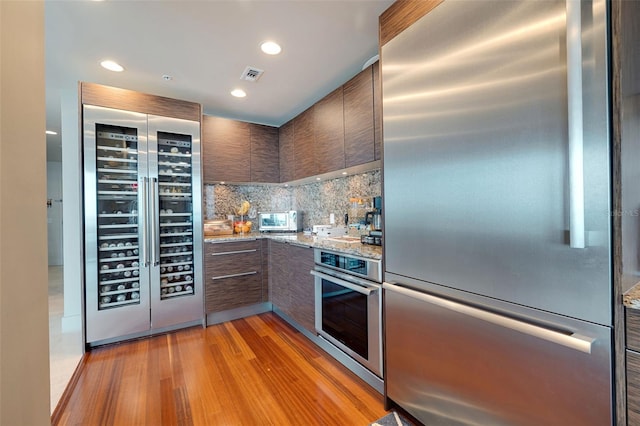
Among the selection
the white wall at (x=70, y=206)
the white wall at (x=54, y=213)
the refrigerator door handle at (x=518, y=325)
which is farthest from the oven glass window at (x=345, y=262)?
the white wall at (x=54, y=213)

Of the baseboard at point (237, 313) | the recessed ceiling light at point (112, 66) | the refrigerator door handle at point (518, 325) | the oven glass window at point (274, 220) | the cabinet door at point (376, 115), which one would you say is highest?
the recessed ceiling light at point (112, 66)

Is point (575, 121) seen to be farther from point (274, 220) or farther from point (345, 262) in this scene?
point (274, 220)

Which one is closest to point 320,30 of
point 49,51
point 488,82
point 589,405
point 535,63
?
point 488,82

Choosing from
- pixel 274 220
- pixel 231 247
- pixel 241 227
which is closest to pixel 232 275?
pixel 231 247

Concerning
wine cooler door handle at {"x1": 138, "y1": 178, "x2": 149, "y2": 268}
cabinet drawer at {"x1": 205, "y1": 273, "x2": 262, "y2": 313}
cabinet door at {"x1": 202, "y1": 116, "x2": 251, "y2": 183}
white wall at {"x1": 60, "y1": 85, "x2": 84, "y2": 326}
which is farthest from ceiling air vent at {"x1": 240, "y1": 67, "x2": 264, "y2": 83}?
cabinet drawer at {"x1": 205, "y1": 273, "x2": 262, "y2": 313}

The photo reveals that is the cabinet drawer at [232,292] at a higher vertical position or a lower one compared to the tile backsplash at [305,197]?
lower

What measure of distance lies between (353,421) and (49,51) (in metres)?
3.36

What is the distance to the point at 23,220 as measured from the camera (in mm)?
765

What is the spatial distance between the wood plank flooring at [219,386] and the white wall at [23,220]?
91 centimetres

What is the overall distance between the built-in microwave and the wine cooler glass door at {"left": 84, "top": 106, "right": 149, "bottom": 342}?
1.35 metres

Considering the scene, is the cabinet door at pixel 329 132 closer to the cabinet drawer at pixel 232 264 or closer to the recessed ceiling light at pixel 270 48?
the recessed ceiling light at pixel 270 48

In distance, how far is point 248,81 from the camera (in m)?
2.48

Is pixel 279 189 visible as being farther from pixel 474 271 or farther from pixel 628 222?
pixel 628 222

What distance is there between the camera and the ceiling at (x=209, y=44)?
1598mm
